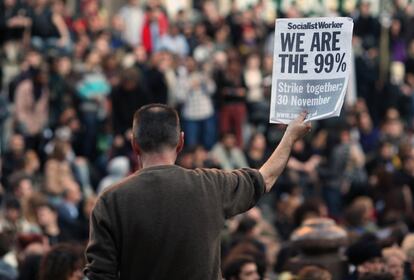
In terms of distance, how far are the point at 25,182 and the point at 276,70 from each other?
9.16 m

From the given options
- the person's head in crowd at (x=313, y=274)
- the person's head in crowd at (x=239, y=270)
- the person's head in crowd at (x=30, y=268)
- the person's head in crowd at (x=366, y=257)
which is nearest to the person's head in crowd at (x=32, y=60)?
the person's head in crowd at (x=30, y=268)

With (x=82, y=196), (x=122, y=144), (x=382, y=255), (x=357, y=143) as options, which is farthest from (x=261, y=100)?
(x=382, y=255)

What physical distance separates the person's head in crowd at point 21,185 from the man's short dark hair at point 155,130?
8879 mm

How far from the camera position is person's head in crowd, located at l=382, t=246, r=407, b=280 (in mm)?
10250

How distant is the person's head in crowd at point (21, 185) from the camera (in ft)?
49.6

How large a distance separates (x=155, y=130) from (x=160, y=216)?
→ 38 centimetres

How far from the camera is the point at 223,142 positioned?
19.5 m

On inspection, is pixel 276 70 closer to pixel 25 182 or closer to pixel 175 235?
pixel 175 235

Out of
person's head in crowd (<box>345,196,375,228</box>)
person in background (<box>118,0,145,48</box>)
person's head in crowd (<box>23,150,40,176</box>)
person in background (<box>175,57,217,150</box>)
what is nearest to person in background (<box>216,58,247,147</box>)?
person in background (<box>175,57,217,150</box>)

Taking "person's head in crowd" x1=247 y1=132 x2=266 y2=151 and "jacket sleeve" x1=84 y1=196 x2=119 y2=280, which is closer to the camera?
"jacket sleeve" x1=84 y1=196 x2=119 y2=280

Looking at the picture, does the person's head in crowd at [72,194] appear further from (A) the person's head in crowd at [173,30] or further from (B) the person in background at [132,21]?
(B) the person in background at [132,21]

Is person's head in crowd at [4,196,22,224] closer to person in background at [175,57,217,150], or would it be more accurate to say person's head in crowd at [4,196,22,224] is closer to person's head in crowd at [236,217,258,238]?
person's head in crowd at [236,217,258,238]

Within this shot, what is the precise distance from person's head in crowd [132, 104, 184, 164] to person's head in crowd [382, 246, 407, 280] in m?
4.44

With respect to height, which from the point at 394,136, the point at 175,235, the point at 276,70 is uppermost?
the point at 276,70
